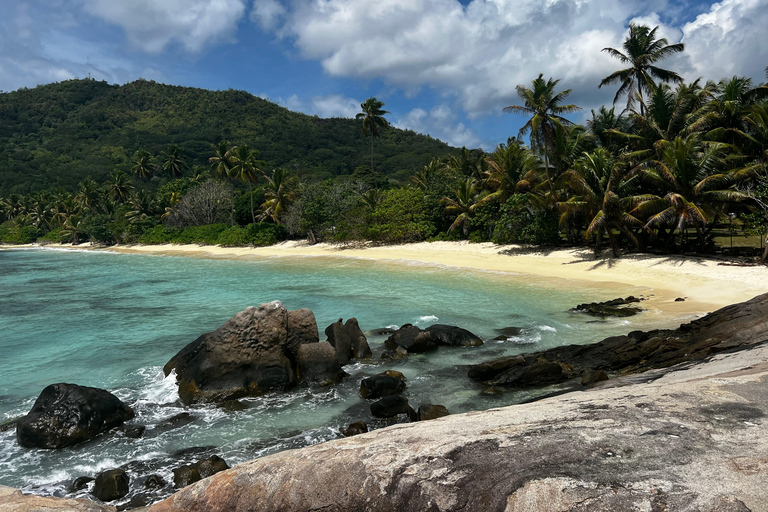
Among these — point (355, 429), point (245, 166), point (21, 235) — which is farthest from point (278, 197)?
point (21, 235)

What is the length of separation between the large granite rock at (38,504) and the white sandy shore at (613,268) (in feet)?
50.1

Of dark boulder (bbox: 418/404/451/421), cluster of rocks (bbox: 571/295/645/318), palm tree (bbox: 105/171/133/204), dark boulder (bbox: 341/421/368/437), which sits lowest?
dark boulder (bbox: 341/421/368/437)

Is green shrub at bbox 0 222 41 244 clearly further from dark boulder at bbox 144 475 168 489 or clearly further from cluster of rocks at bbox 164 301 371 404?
dark boulder at bbox 144 475 168 489

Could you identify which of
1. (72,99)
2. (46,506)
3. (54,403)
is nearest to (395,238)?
(54,403)

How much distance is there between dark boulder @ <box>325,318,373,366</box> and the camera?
11.3 m

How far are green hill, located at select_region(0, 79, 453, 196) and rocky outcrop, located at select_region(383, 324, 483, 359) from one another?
236 feet

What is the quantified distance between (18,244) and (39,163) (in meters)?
37.3

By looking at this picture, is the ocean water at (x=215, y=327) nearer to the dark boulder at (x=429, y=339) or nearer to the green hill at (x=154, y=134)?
the dark boulder at (x=429, y=339)

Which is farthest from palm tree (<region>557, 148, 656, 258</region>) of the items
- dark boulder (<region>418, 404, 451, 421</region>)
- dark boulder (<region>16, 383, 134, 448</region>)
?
dark boulder (<region>16, 383, 134, 448</region>)

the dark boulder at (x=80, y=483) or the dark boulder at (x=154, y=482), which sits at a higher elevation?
the dark boulder at (x=154, y=482)

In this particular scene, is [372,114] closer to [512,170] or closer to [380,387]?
[512,170]

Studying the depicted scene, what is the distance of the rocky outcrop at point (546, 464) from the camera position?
2316 millimetres

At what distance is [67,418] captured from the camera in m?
7.59

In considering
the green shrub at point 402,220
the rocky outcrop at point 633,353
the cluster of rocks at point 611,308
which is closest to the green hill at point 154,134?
the green shrub at point 402,220
